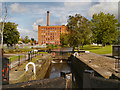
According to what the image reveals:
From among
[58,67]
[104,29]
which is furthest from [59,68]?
[104,29]

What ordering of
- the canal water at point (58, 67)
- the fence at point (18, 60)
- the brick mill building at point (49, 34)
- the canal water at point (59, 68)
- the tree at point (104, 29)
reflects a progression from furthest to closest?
the brick mill building at point (49, 34)
the tree at point (104, 29)
the canal water at point (58, 67)
the canal water at point (59, 68)
the fence at point (18, 60)

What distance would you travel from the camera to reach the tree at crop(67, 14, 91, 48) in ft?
91.6

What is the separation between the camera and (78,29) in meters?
28.5

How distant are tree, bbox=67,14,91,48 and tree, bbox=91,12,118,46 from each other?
679 centimetres

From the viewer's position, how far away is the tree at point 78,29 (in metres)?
27.9

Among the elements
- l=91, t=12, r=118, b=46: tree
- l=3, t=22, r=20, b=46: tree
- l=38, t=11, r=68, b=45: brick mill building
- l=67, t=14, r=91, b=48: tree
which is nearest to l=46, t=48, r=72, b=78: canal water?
l=67, t=14, r=91, b=48: tree

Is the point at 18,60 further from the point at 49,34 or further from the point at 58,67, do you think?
the point at 49,34

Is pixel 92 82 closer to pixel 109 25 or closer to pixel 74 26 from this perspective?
pixel 74 26

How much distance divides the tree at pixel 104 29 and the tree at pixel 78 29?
6.79 metres

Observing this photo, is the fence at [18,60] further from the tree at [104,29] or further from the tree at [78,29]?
the tree at [104,29]

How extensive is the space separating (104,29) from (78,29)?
38.2ft

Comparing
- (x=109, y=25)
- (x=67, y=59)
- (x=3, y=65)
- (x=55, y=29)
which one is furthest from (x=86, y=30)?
(x=55, y=29)

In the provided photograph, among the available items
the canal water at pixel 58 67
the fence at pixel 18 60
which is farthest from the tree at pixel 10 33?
the fence at pixel 18 60

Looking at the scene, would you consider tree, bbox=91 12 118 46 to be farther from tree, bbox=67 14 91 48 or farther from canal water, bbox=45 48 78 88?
canal water, bbox=45 48 78 88
